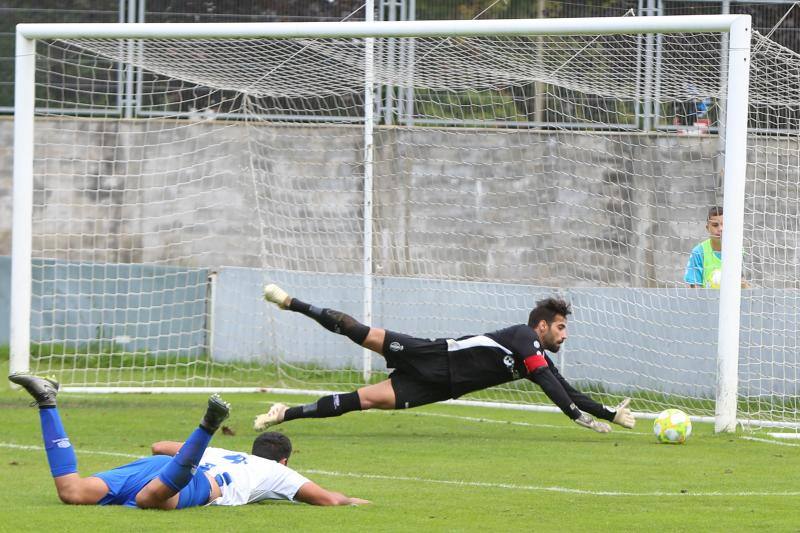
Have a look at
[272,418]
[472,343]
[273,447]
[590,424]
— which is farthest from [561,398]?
[273,447]

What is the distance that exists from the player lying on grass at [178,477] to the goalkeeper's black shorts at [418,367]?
2.21m

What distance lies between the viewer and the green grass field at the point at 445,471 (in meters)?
7.49

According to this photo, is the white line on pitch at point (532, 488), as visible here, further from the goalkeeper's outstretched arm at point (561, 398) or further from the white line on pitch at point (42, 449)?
the white line on pitch at point (42, 449)

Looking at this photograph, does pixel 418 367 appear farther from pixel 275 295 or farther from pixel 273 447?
pixel 273 447

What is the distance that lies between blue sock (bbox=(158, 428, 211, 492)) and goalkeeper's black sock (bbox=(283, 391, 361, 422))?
278 cm

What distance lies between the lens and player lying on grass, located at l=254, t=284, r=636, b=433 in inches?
409

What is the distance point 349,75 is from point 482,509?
24.0ft

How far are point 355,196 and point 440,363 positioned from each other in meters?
6.23

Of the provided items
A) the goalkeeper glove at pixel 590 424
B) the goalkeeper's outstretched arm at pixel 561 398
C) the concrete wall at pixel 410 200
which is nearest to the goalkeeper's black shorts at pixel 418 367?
the goalkeeper's outstretched arm at pixel 561 398

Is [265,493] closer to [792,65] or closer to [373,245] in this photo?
[792,65]

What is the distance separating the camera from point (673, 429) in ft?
36.4

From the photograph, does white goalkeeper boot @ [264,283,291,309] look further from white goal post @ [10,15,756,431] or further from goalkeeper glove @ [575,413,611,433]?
white goal post @ [10,15,756,431]

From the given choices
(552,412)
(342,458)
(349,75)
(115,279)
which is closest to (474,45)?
(349,75)

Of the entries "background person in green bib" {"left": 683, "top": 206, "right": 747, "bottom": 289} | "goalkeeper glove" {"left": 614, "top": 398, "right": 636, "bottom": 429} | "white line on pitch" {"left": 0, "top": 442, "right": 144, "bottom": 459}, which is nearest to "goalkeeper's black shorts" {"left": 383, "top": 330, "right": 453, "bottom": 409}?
"goalkeeper glove" {"left": 614, "top": 398, "right": 636, "bottom": 429}
